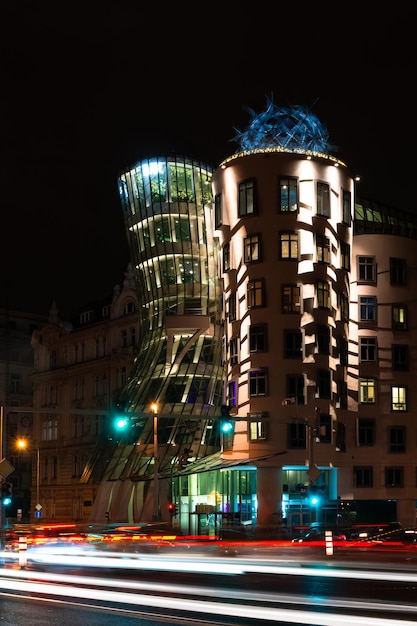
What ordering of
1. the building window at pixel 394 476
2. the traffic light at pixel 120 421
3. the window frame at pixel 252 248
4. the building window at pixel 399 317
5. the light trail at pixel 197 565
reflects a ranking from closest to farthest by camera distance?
the light trail at pixel 197 565 < the traffic light at pixel 120 421 < the window frame at pixel 252 248 < the building window at pixel 394 476 < the building window at pixel 399 317

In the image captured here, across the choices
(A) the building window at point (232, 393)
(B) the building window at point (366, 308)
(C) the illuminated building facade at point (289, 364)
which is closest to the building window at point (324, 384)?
(C) the illuminated building facade at point (289, 364)

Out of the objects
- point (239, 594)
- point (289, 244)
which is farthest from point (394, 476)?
point (239, 594)

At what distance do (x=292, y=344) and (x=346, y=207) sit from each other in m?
11.1

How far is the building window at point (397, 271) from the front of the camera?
74688 mm

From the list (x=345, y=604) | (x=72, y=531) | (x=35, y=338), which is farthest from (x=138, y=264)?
(x=345, y=604)

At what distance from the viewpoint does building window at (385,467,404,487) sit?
233ft

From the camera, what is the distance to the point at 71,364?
353ft

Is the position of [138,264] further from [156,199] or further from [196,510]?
[196,510]

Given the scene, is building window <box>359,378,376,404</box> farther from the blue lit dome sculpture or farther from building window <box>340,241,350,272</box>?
the blue lit dome sculpture

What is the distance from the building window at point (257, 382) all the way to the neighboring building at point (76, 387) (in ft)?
101

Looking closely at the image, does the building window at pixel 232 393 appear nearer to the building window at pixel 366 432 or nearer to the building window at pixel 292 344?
the building window at pixel 292 344

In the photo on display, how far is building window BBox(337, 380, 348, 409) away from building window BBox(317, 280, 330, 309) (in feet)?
17.7

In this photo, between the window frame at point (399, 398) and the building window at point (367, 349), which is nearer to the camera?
the window frame at point (399, 398)

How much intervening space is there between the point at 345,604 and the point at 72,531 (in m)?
32.9
